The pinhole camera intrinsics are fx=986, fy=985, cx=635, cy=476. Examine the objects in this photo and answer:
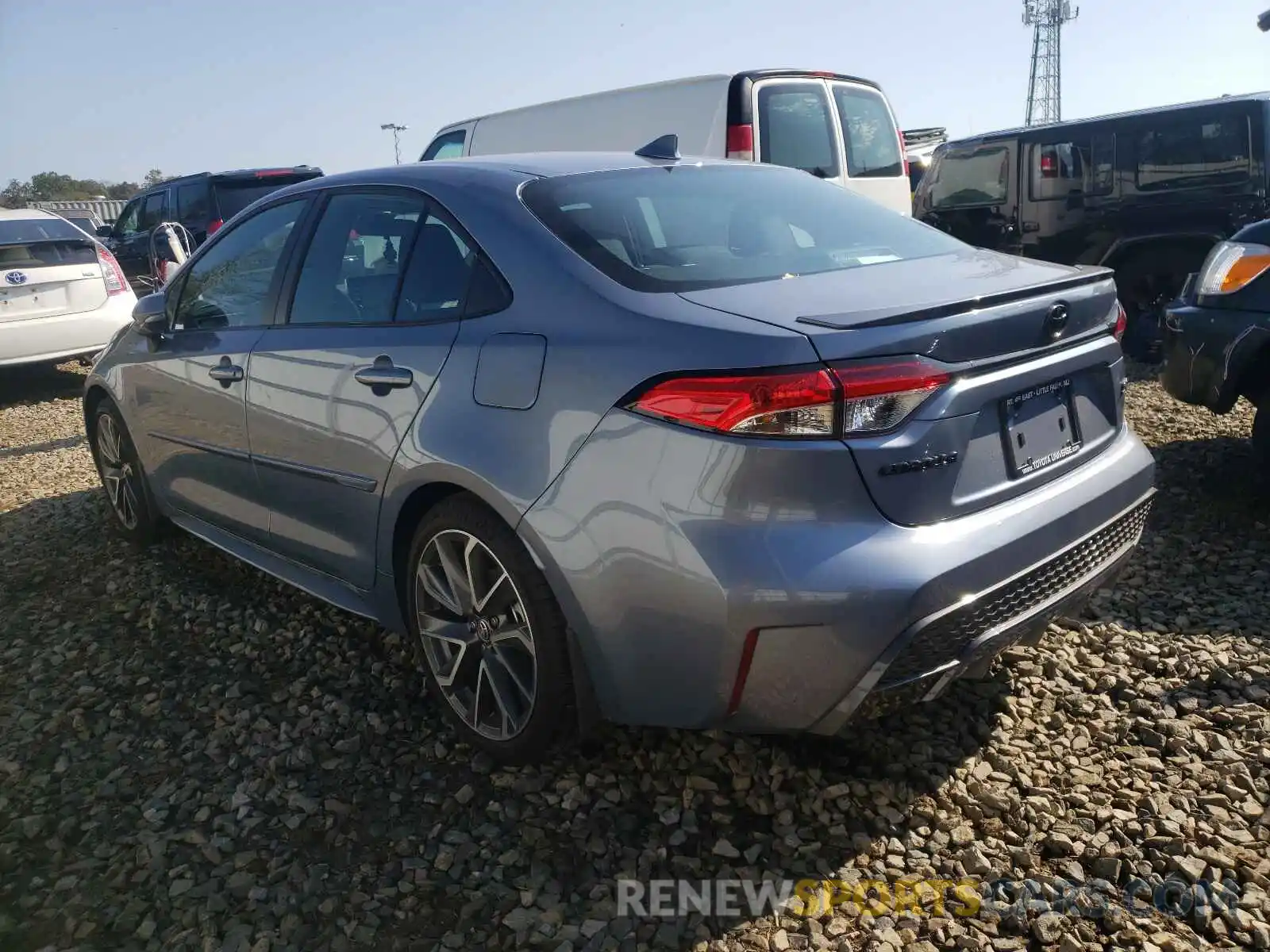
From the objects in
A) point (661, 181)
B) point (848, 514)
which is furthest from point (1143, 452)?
point (661, 181)

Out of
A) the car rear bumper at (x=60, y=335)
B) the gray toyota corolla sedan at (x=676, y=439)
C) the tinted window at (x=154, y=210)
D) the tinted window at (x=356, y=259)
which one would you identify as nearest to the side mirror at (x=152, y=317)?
the gray toyota corolla sedan at (x=676, y=439)

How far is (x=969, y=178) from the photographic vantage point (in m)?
8.05

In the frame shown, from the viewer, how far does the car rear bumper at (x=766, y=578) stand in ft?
6.30

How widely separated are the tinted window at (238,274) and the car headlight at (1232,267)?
11.5 ft

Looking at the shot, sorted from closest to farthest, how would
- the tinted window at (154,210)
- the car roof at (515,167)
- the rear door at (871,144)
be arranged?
the car roof at (515,167)
the rear door at (871,144)
the tinted window at (154,210)

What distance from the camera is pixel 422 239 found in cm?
274

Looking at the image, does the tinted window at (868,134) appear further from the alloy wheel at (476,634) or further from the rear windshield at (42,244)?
the rear windshield at (42,244)

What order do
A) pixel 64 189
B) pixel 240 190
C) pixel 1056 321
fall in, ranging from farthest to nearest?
pixel 64 189 < pixel 240 190 < pixel 1056 321

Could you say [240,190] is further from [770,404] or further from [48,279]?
[770,404]

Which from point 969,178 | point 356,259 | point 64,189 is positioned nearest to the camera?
point 356,259

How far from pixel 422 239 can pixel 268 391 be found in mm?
796

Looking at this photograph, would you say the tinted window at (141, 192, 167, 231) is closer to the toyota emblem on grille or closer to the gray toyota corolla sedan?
the gray toyota corolla sedan

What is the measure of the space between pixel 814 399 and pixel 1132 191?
6181 mm

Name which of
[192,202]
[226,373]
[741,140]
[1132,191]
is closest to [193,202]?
[192,202]
